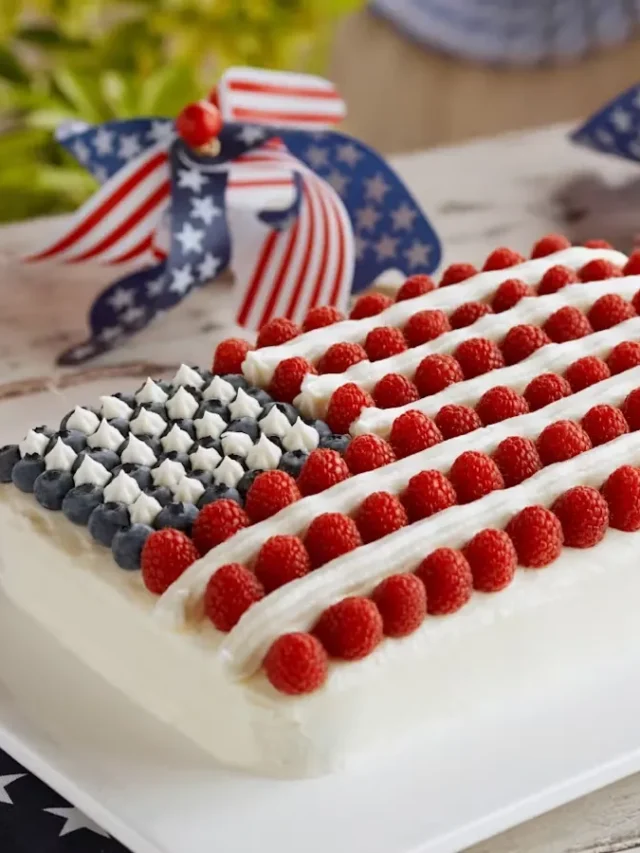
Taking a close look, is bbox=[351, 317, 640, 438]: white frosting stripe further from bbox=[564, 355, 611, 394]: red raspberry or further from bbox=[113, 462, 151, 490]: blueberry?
bbox=[113, 462, 151, 490]: blueberry

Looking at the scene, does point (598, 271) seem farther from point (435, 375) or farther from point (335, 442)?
point (335, 442)

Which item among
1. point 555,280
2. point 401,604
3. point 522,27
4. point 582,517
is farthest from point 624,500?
point 522,27

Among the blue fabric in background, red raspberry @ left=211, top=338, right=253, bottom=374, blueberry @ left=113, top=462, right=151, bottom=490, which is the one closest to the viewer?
blueberry @ left=113, top=462, right=151, bottom=490

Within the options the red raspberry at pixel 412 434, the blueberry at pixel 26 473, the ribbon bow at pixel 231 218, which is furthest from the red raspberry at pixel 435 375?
the ribbon bow at pixel 231 218

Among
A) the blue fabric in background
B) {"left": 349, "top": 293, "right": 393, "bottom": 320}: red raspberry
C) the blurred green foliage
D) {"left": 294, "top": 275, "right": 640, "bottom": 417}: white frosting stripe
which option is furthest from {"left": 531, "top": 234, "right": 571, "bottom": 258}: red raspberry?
the blue fabric in background

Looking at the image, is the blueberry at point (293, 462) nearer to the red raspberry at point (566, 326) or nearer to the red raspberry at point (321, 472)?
the red raspberry at point (321, 472)

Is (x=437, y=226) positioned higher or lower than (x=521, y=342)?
lower
